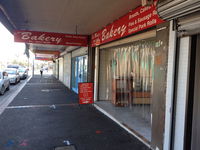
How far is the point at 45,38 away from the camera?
21.1 ft

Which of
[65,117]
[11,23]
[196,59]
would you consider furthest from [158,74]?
[11,23]

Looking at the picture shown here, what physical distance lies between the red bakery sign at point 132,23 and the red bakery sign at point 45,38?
1.24 m

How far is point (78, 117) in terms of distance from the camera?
557 cm

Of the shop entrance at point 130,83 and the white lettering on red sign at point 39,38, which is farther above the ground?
the white lettering on red sign at point 39,38

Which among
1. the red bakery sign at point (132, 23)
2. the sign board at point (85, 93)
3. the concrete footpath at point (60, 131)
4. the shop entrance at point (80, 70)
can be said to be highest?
the red bakery sign at point (132, 23)

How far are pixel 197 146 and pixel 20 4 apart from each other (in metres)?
4.84

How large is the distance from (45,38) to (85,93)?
2.71 metres

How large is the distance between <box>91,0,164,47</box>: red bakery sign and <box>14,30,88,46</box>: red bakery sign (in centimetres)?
124

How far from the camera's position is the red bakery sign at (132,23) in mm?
3352

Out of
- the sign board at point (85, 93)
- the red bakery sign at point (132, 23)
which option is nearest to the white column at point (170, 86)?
the red bakery sign at point (132, 23)

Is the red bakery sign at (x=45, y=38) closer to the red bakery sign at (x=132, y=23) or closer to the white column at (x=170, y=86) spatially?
the red bakery sign at (x=132, y=23)

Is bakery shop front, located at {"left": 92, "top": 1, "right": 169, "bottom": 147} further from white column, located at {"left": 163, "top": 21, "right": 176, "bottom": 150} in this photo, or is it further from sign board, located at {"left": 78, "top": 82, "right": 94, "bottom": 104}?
sign board, located at {"left": 78, "top": 82, "right": 94, "bottom": 104}

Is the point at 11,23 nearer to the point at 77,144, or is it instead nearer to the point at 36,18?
the point at 36,18

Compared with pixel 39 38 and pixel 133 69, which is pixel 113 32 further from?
pixel 39 38
